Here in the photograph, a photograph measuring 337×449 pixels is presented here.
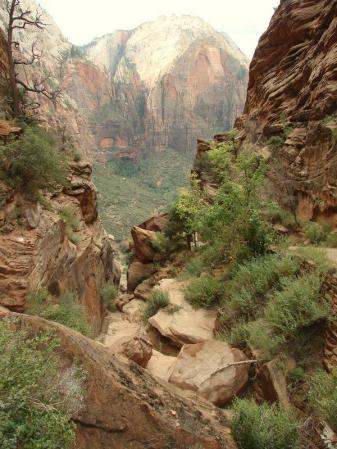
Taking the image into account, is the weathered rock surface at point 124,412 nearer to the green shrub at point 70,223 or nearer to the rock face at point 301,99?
the rock face at point 301,99

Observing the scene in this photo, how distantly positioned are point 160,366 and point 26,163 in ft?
21.8

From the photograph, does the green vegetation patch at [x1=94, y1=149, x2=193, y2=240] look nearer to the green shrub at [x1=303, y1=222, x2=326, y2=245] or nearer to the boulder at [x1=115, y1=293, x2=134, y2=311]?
the boulder at [x1=115, y1=293, x2=134, y2=311]

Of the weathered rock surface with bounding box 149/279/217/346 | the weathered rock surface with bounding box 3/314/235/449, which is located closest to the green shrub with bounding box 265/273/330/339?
the weathered rock surface with bounding box 3/314/235/449

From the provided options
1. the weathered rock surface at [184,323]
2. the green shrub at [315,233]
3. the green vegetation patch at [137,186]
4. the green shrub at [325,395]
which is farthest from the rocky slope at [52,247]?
the green vegetation patch at [137,186]

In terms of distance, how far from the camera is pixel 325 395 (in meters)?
4.11

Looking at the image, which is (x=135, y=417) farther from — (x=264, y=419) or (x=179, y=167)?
(x=179, y=167)

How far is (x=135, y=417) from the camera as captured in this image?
143 inches

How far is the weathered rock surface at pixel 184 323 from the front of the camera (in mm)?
7945

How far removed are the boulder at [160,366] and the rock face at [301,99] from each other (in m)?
6.11

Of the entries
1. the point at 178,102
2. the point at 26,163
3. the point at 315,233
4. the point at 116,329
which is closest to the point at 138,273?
the point at 116,329

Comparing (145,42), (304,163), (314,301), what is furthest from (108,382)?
(145,42)

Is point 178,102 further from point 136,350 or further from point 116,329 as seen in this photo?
point 136,350

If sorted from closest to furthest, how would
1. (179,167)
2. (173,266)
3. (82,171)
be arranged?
(82,171) < (173,266) < (179,167)

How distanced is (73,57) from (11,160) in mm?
114292
